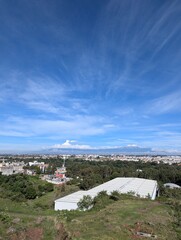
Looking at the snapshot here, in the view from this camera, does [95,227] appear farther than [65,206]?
No

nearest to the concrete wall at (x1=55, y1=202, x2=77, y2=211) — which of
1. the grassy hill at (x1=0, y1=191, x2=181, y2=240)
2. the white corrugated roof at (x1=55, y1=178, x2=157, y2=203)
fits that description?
the white corrugated roof at (x1=55, y1=178, x2=157, y2=203)

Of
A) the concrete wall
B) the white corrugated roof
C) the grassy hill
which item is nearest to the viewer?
the grassy hill

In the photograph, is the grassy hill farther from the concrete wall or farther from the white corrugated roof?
the white corrugated roof

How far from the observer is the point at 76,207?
789 inches

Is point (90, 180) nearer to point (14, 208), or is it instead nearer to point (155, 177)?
point (155, 177)

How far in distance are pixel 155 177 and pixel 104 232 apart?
51369 mm

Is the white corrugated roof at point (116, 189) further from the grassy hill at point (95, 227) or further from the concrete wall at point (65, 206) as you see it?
the grassy hill at point (95, 227)

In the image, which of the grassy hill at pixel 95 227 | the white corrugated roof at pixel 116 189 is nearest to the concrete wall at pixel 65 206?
the white corrugated roof at pixel 116 189

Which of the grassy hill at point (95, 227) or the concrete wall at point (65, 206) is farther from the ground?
the grassy hill at point (95, 227)

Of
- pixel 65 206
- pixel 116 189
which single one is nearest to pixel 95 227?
pixel 65 206

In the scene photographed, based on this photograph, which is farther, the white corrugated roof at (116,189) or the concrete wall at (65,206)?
the white corrugated roof at (116,189)

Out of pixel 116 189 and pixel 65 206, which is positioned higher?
pixel 116 189

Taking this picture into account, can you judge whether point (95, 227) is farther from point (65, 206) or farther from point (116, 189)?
point (116, 189)

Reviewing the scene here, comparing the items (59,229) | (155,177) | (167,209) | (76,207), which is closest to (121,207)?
(167,209)
